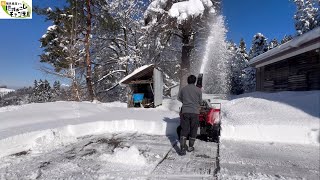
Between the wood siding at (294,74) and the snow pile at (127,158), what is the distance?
28.9 feet

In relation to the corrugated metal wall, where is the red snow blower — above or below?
below

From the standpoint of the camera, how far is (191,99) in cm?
622

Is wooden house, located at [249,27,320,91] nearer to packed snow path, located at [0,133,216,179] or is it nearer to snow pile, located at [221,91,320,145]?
snow pile, located at [221,91,320,145]

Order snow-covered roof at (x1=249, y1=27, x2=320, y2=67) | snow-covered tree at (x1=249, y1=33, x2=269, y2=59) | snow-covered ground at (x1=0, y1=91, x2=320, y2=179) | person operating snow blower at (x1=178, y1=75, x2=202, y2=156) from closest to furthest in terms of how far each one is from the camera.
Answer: snow-covered ground at (x1=0, y1=91, x2=320, y2=179), person operating snow blower at (x1=178, y1=75, x2=202, y2=156), snow-covered roof at (x1=249, y1=27, x2=320, y2=67), snow-covered tree at (x1=249, y1=33, x2=269, y2=59)

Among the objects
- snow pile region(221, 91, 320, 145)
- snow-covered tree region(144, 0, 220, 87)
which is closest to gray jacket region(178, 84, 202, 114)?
snow pile region(221, 91, 320, 145)

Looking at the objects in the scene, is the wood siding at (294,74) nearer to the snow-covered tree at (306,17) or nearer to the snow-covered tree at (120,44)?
the snow-covered tree at (120,44)

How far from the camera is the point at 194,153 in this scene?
19.4ft

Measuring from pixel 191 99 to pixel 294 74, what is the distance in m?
9.11

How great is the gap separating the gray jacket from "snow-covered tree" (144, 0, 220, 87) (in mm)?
12080

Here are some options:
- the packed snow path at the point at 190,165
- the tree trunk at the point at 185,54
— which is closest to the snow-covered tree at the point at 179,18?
the tree trunk at the point at 185,54

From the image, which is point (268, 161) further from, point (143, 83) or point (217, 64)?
point (217, 64)

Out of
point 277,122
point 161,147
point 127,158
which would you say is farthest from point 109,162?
point 277,122

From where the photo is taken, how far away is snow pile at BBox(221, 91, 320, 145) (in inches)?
256

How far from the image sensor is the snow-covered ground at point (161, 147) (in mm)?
4590
